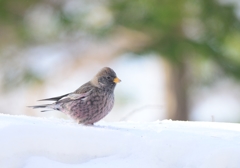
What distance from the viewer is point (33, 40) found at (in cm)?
1021

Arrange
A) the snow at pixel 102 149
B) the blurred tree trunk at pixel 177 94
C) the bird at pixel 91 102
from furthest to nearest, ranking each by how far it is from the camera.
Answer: the blurred tree trunk at pixel 177 94 → the bird at pixel 91 102 → the snow at pixel 102 149

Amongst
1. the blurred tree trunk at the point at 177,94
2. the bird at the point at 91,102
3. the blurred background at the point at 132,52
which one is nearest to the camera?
the bird at the point at 91,102

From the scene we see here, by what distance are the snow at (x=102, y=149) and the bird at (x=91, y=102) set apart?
2.92 ft

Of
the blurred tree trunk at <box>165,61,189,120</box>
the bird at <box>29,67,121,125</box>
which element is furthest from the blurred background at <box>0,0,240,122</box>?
the bird at <box>29,67,121,125</box>

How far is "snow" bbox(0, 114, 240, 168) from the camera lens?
284 cm

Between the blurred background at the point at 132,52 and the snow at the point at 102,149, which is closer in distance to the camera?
the snow at the point at 102,149

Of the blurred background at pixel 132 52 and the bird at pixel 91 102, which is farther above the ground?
the blurred background at pixel 132 52

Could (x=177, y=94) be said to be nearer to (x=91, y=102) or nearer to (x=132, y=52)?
(x=132, y=52)

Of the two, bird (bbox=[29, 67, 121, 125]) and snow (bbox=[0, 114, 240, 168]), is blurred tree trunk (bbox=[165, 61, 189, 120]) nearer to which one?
bird (bbox=[29, 67, 121, 125])

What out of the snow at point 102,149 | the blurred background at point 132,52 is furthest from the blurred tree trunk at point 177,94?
the snow at point 102,149

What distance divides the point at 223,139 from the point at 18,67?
739 centimetres

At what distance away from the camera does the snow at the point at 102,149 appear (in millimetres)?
2836

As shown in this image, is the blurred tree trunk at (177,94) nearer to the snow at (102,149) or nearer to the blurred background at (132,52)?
the blurred background at (132,52)

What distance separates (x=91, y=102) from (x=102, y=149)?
127 cm
